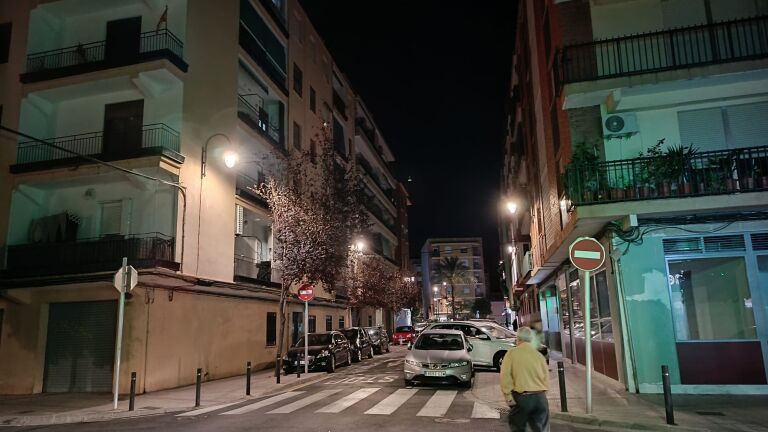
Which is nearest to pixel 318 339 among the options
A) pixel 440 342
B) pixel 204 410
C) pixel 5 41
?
pixel 440 342

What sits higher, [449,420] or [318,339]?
[318,339]

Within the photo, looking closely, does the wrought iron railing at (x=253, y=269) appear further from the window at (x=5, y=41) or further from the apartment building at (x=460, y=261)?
the apartment building at (x=460, y=261)

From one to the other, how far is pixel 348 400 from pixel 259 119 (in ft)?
55.7

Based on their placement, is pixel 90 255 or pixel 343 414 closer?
pixel 343 414

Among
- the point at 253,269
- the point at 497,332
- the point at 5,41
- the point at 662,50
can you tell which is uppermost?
the point at 5,41

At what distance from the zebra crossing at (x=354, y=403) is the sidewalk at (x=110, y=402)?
1137mm

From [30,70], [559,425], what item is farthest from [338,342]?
[30,70]

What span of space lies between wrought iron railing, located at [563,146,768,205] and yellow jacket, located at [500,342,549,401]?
7.10 metres

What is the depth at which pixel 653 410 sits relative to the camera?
10102 mm

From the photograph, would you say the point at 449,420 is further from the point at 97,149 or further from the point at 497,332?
the point at 97,149

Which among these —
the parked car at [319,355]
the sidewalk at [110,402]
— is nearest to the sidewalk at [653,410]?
the sidewalk at [110,402]

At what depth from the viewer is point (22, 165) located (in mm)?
19266

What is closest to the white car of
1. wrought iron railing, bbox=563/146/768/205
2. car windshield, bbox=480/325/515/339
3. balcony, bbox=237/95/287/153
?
car windshield, bbox=480/325/515/339

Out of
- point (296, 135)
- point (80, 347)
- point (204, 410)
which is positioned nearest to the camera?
point (204, 410)
